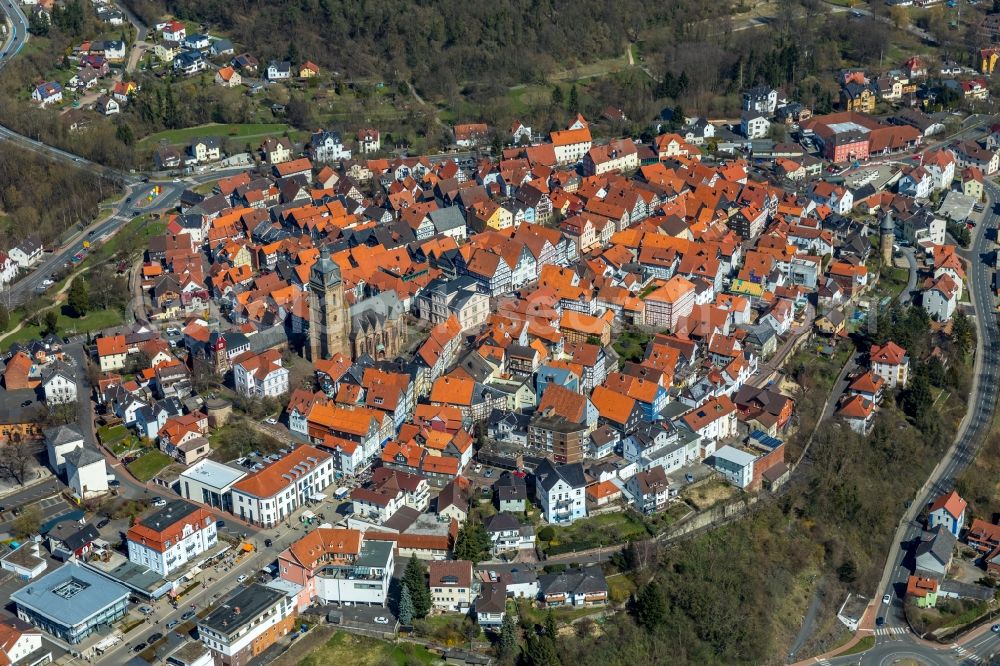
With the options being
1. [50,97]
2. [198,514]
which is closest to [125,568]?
[198,514]

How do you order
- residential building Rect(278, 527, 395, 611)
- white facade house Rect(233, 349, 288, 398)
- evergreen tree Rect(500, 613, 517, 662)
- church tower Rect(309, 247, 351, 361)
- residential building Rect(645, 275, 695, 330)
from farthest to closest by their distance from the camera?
1. residential building Rect(645, 275, 695, 330)
2. church tower Rect(309, 247, 351, 361)
3. white facade house Rect(233, 349, 288, 398)
4. residential building Rect(278, 527, 395, 611)
5. evergreen tree Rect(500, 613, 517, 662)

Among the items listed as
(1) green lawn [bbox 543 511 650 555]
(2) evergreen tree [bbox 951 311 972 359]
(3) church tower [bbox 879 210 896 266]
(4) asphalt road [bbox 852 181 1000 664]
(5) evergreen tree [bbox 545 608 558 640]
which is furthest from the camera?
(3) church tower [bbox 879 210 896 266]

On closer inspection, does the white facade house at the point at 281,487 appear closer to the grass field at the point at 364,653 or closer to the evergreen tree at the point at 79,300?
the grass field at the point at 364,653

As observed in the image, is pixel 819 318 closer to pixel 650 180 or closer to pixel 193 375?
pixel 650 180

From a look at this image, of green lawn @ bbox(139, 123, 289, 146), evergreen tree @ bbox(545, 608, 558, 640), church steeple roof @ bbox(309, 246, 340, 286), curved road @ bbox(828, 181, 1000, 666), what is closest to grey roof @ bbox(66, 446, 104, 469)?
church steeple roof @ bbox(309, 246, 340, 286)

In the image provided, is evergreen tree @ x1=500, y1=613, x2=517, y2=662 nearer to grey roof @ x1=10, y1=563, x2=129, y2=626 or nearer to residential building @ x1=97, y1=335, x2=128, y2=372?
grey roof @ x1=10, y1=563, x2=129, y2=626

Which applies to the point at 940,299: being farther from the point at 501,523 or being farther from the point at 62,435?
the point at 62,435
